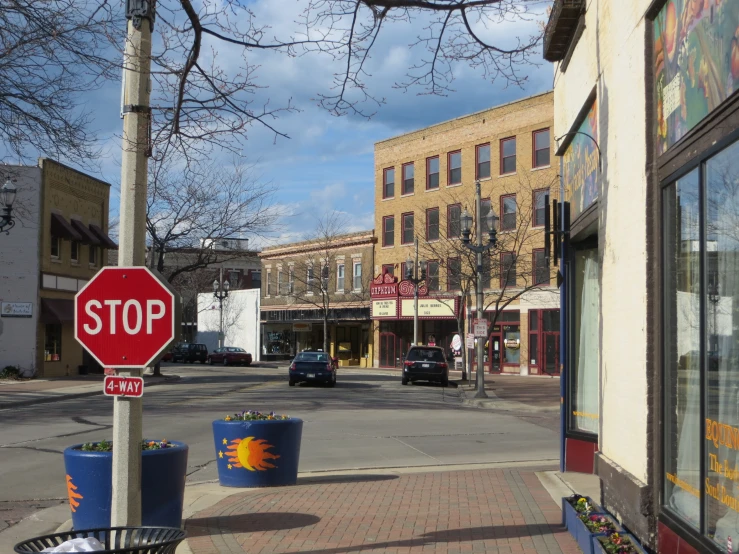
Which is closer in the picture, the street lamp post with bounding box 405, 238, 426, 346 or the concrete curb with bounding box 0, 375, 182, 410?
the concrete curb with bounding box 0, 375, 182, 410

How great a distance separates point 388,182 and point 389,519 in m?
43.1

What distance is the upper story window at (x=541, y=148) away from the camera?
41.2 metres

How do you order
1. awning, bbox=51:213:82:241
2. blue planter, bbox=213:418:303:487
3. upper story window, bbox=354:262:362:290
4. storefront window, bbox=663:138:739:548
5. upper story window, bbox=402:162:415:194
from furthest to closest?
1. upper story window, bbox=354:262:362:290
2. upper story window, bbox=402:162:415:194
3. awning, bbox=51:213:82:241
4. blue planter, bbox=213:418:303:487
5. storefront window, bbox=663:138:739:548

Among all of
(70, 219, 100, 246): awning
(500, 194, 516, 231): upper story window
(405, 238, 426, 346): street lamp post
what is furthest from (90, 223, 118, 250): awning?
(500, 194, 516, 231): upper story window

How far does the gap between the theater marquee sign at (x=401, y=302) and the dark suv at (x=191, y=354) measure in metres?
17.5

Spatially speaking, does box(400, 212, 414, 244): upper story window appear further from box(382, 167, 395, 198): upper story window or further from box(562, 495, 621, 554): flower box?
box(562, 495, 621, 554): flower box

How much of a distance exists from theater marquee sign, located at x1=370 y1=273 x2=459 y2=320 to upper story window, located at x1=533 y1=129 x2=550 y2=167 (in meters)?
8.17

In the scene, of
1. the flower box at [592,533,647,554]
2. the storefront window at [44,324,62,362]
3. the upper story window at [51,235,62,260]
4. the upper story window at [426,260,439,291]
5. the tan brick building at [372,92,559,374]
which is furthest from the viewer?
the upper story window at [426,260,439,291]

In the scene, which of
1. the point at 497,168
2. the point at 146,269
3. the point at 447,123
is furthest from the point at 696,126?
the point at 447,123

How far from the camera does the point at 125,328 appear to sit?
529cm

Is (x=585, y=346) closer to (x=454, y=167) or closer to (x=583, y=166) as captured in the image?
(x=583, y=166)

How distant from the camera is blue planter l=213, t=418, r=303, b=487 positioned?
10.3 meters

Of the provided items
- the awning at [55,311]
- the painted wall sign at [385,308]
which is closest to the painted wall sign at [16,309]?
the awning at [55,311]

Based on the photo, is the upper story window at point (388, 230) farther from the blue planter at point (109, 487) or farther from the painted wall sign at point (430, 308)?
the blue planter at point (109, 487)
